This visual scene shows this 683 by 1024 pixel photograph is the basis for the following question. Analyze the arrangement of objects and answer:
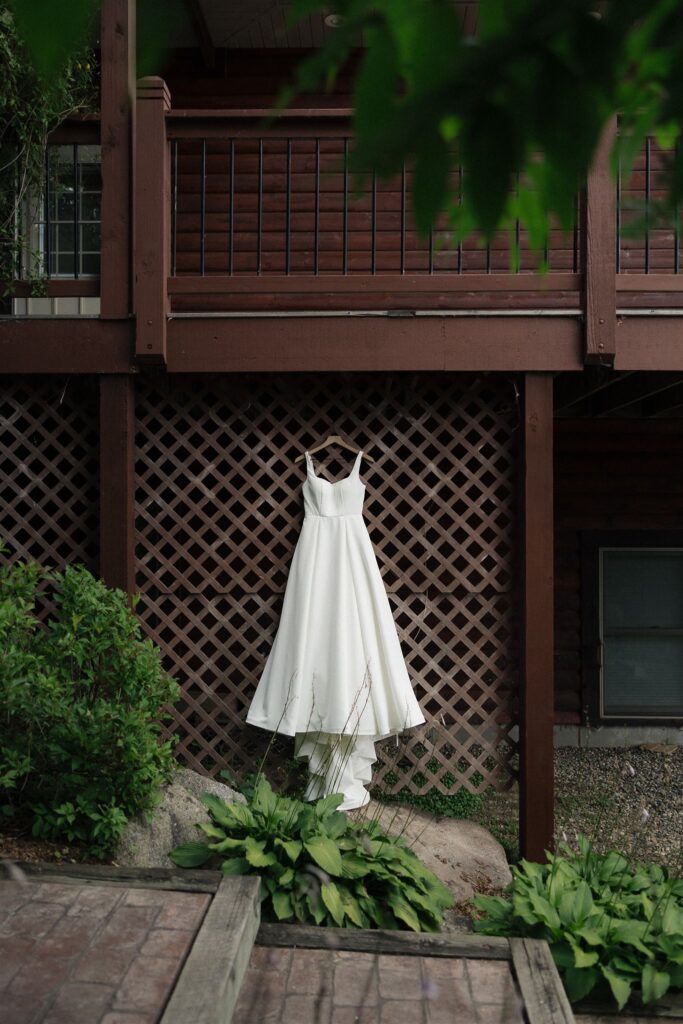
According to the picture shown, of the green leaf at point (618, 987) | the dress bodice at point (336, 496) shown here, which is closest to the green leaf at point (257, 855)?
the green leaf at point (618, 987)

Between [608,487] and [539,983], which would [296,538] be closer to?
[539,983]

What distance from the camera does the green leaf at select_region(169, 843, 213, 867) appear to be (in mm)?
4008

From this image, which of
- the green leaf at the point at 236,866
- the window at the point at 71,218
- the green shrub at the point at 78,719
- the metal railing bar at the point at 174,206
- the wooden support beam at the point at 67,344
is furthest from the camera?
the window at the point at 71,218

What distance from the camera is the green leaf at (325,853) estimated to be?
372 centimetres

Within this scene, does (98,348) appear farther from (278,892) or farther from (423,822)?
(423,822)

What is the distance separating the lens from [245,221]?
729 centimetres

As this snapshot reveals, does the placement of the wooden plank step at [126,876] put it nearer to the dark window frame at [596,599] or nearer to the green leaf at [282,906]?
the green leaf at [282,906]

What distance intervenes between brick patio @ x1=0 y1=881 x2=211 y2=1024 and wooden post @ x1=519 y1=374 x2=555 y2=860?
84.4 inches

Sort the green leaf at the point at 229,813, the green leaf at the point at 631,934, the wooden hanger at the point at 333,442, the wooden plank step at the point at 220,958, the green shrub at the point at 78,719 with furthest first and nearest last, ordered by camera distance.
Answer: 1. the wooden hanger at the point at 333,442
2. the green leaf at the point at 229,813
3. the green shrub at the point at 78,719
4. the green leaf at the point at 631,934
5. the wooden plank step at the point at 220,958

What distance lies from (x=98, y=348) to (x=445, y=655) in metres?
2.50

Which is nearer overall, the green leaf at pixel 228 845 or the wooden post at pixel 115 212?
the green leaf at pixel 228 845

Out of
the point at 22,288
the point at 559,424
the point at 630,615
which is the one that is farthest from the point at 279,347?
the point at 630,615

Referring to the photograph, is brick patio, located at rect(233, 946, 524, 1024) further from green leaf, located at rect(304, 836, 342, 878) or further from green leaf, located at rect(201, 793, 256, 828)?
green leaf, located at rect(201, 793, 256, 828)

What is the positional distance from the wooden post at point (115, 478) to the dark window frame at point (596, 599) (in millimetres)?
4600
